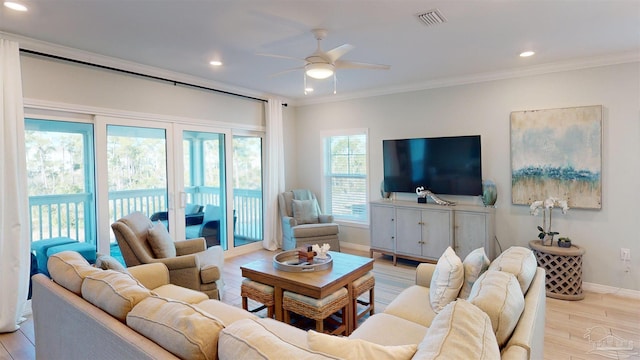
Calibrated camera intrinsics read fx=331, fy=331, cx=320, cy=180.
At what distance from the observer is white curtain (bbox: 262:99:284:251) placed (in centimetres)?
565

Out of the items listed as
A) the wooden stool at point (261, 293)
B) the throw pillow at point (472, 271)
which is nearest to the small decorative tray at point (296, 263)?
the wooden stool at point (261, 293)

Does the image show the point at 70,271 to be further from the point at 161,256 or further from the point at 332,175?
the point at 332,175

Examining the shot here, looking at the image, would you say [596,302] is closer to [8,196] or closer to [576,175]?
[576,175]

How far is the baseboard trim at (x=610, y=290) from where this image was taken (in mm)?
3639

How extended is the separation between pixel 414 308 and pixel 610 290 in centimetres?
309

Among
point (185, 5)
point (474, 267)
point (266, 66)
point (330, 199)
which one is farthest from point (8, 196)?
point (330, 199)

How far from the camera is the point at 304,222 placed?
543 centimetres

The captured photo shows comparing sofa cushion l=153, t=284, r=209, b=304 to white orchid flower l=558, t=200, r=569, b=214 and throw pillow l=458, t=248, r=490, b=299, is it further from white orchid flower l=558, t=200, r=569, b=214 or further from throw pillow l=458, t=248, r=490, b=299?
white orchid flower l=558, t=200, r=569, b=214

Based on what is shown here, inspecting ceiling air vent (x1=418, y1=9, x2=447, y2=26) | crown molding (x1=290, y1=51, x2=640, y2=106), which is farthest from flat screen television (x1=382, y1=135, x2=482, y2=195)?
ceiling air vent (x1=418, y1=9, x2=447, y2=26)

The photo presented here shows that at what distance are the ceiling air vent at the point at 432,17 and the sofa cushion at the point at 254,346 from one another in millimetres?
2559

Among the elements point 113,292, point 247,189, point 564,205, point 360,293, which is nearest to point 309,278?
point 360,293

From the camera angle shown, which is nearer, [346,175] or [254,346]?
[254,346]

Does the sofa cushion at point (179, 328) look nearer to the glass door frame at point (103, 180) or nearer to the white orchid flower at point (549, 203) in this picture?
the glass door frame at point (103, 180)

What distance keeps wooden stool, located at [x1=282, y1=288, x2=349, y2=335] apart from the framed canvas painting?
2871mm
